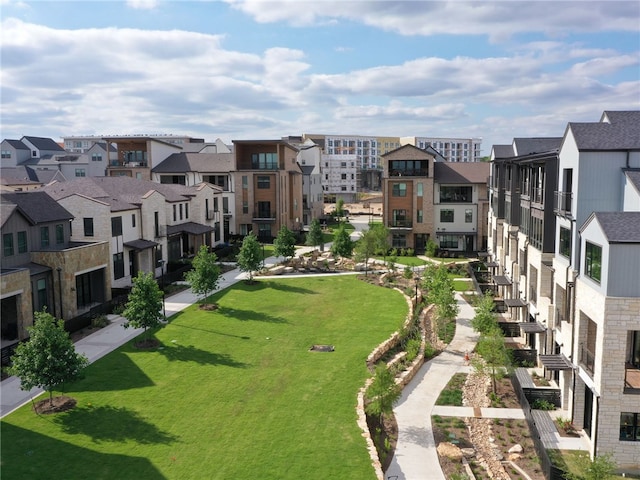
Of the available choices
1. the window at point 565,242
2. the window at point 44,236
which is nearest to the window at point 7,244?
the window at point 44,236

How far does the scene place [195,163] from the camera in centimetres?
7194

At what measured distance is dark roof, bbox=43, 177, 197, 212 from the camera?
42.7m

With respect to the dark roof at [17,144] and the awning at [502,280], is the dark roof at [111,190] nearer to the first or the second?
the awning at [502,280]

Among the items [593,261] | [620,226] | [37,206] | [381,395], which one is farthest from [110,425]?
[37,206]

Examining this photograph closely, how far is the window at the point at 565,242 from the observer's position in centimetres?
2473

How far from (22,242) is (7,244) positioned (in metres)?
1.44

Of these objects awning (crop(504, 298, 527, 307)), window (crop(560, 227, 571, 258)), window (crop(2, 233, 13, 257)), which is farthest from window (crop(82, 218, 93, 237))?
window (crop(560, 227, 571, 258))

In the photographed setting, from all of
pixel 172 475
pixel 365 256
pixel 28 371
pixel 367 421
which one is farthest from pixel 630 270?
pixel 365 256

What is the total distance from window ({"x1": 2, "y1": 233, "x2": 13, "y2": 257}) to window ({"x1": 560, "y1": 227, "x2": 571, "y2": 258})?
95.4 feet

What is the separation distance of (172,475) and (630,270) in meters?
16.5

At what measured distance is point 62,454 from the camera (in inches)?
720

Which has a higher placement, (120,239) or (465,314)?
(120,239)

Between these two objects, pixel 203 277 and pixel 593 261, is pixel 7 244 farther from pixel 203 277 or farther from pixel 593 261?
pixel 593 261

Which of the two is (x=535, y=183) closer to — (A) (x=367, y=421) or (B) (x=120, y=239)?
(A) (x=367, y=421)
